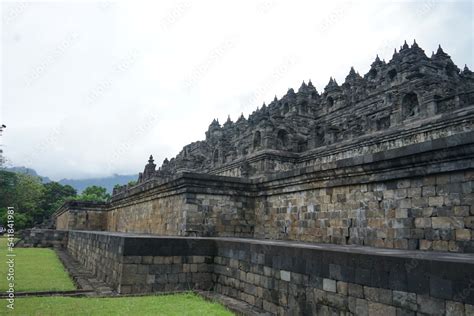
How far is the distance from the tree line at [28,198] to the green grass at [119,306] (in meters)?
44.0

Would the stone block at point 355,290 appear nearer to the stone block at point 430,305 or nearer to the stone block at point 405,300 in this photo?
the stone block at point 405,300

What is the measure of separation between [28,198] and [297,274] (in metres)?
59.1

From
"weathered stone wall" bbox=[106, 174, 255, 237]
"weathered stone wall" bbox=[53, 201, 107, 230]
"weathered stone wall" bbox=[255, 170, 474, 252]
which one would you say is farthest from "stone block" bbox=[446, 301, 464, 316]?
"weathered stone wall" bbox=[53, 201, 107, 230]

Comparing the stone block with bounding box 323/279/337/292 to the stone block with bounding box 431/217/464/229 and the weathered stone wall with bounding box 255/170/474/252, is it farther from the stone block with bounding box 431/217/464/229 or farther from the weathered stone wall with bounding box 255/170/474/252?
the stone block with bounding box 431/217/464/229

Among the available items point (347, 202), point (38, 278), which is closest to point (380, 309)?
point (347, 202)

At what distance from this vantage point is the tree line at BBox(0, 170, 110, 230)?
162 ft

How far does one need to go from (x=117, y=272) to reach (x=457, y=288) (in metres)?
6.30

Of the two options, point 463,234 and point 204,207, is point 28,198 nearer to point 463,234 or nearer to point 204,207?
point 204,207

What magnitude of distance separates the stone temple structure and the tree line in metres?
39.9

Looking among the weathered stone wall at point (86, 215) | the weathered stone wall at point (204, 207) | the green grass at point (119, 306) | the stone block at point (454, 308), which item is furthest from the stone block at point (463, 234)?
the weathered stone wall at point (86, 215)

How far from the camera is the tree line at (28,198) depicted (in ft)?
162

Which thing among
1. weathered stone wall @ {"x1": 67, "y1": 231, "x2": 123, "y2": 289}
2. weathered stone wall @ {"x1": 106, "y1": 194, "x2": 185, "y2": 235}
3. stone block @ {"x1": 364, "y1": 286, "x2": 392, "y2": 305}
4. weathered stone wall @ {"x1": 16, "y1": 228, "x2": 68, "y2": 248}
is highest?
weathered stone wall @ {"x1": 106, "y1": 194, "x2": 185, "y2": 235}

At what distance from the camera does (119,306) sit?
6340 millimetres

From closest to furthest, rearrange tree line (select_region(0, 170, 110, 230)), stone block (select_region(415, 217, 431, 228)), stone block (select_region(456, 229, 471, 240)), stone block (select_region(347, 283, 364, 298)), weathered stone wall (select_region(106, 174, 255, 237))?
stone block (select_region(347, 283, 364, 298)), stone block (select_region(456, 229, 471, 240)), stone block (select_region(415, 217, 431, 228)), weathered stone wall (select_region(106, 174, 255, 237)), tree line (select_region(0, 170, 110, 230))
